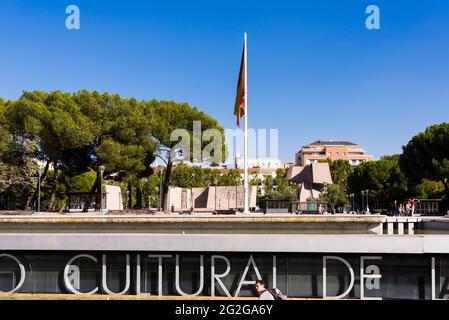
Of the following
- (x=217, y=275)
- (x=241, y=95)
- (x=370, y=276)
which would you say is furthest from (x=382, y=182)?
(x=217, y=275)

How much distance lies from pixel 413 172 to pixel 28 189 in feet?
134

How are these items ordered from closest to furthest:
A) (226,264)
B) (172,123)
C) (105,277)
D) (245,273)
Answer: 1. (245,273)
2. (226,264)
3. (105,277)
4. (172,123)

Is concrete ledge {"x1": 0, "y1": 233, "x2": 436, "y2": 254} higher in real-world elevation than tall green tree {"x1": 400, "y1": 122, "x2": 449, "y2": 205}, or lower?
lower

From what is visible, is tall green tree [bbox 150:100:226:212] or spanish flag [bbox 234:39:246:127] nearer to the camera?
spanish flag [bbox 234:39:246:127]

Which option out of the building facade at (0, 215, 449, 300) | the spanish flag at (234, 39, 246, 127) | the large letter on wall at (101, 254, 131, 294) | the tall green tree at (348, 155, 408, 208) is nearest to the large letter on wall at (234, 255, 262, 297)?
the building facade at (0, 215, 449, 300)

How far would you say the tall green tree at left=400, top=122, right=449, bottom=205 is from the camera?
5234cm

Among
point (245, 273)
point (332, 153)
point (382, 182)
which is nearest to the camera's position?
point (245, 273)

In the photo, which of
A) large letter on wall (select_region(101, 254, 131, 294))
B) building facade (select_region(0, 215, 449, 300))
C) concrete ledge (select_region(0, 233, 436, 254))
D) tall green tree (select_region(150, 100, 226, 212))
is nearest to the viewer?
concrete ledge (select_region(0, 233, 436, 254))

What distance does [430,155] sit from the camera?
5469 centimetres

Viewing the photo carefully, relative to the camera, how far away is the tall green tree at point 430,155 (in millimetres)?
52344

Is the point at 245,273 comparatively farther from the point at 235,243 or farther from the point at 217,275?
the point at 235,243

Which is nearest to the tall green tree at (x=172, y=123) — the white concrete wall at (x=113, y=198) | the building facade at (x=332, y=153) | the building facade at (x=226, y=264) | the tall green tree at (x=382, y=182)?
the white concrete wall at (x=113, y=198)

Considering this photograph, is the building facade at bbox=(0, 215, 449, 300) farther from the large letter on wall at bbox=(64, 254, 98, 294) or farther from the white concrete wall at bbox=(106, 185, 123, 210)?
the white concrete wall at bbox=(106, 185, 123, 210)
